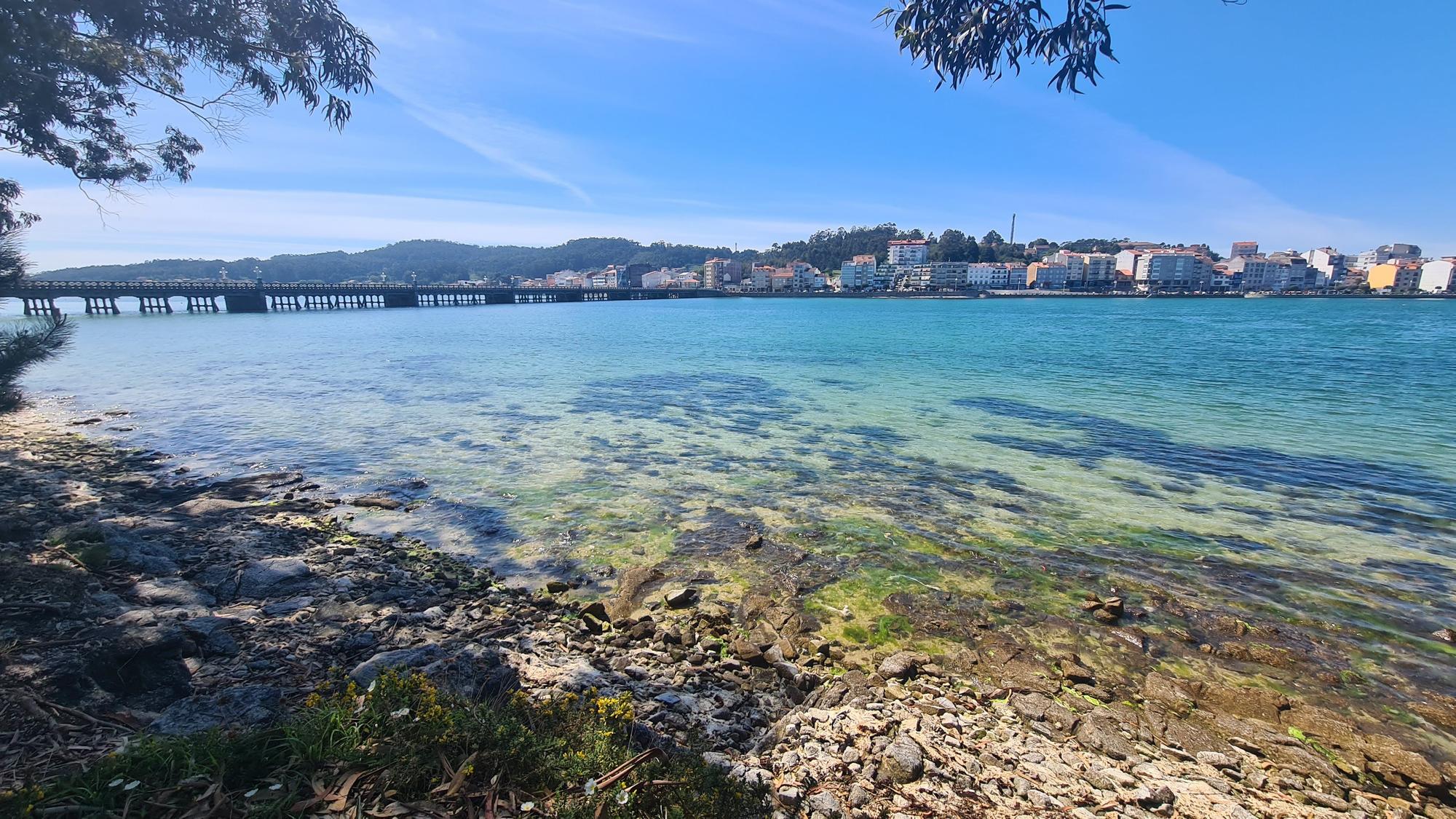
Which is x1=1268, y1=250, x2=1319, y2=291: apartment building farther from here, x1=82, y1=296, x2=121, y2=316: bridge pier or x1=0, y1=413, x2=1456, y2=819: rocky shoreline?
x1=82, y1=296, x2=121, y2=316: bridge pier

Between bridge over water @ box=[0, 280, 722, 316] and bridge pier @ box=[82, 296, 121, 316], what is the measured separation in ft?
0.27

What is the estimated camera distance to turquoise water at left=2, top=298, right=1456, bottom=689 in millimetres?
7754

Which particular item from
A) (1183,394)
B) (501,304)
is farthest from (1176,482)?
(501,304)

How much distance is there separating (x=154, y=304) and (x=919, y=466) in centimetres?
14289

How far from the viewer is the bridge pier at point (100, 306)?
9081 centimetres

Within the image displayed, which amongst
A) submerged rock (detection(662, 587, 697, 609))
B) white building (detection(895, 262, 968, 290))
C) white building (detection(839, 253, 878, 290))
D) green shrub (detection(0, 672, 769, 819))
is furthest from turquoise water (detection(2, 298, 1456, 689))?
white building (detection(839, 253, 878, 290))

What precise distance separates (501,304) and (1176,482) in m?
164

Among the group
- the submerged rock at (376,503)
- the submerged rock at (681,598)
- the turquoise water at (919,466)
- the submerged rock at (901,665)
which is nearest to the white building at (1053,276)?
the turquoise water at (919,466)

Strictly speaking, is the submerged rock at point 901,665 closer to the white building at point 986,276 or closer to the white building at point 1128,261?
the white building at point 986,276

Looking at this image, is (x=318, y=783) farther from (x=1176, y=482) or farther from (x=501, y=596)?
(x=1176, y=482)

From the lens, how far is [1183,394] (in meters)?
22.9

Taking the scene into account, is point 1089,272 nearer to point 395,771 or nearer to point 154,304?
point 395,771

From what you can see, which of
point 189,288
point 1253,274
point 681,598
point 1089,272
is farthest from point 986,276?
point 681,598

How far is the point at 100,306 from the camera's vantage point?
9838 cm
